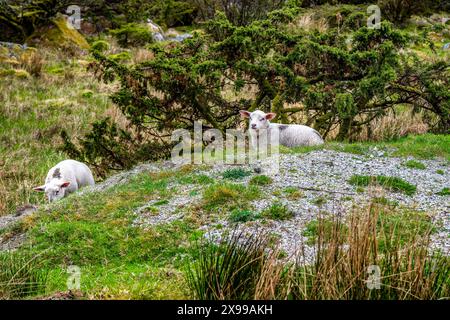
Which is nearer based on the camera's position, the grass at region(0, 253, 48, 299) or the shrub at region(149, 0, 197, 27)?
the grass at region(0, 253, 48, 299)

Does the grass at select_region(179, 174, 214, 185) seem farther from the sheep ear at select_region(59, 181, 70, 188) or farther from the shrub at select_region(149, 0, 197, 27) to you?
the shrub at select_region(149, 0, 197, 27)

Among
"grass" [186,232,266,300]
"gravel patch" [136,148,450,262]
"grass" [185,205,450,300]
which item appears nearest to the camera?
"grass" [185,205,450,300]

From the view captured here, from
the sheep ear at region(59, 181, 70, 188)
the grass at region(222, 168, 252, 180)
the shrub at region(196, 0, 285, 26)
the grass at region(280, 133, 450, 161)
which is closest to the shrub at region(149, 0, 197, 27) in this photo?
the shrub at region(196, 0, 285, 26)

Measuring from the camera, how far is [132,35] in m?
27.9

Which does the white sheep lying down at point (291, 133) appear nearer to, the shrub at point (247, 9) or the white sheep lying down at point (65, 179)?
the white sheep lying down at point (65, 179)

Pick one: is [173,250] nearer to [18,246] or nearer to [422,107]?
[18,246]

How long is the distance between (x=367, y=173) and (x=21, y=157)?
33.9 feet

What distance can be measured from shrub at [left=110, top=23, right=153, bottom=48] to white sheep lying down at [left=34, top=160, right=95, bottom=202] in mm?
13932

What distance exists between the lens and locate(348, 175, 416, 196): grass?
1028 centimetres

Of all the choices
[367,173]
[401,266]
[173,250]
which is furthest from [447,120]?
[401,266]

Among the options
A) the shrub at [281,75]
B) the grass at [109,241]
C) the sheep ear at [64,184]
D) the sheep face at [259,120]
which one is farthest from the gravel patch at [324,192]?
the sheep ear at [64,184]

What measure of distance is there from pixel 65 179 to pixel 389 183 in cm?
678

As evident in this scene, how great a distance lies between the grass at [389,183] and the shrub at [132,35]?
60.1ft

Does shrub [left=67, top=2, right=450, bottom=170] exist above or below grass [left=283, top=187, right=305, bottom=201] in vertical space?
above
